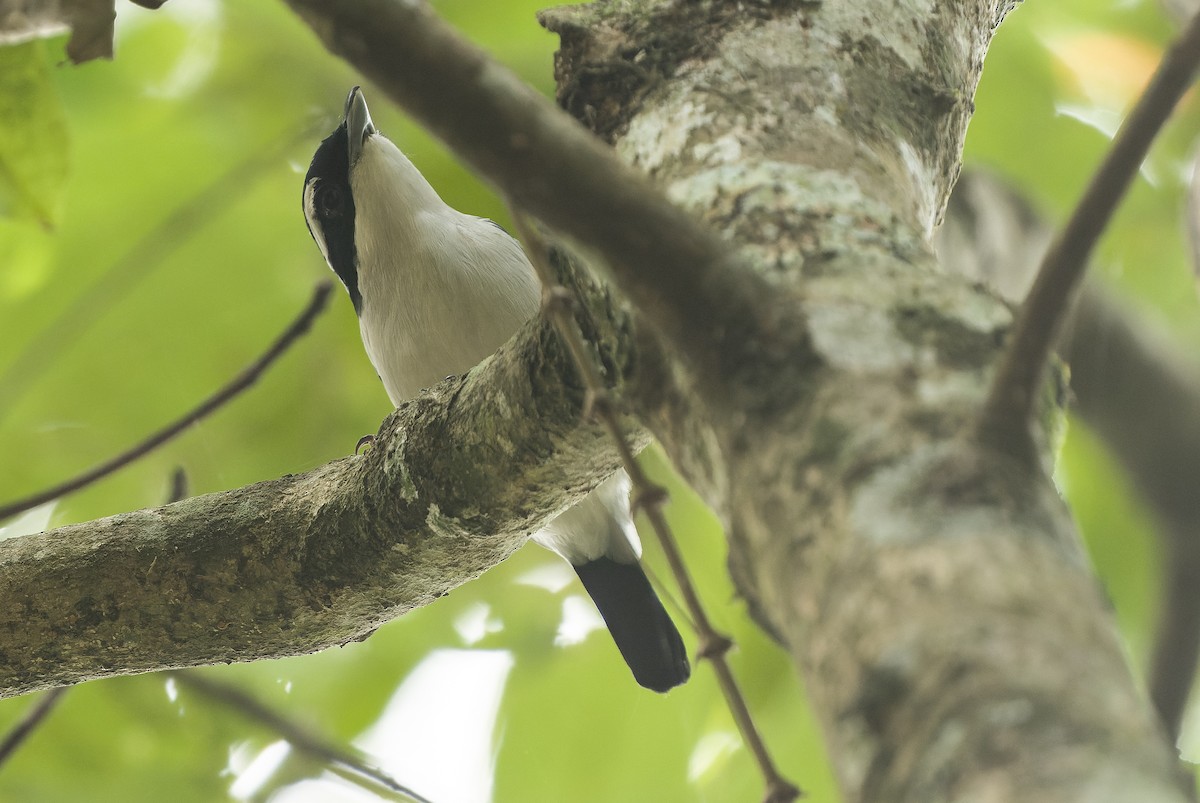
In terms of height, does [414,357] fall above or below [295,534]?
below

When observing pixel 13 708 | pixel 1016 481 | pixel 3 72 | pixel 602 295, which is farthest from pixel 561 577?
pixel 1016 481

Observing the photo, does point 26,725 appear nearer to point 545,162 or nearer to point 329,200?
point 329,200

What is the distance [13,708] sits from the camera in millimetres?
3092

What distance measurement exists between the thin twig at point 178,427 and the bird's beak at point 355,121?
82cm

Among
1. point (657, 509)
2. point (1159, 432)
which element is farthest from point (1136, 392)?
point (657, 509)

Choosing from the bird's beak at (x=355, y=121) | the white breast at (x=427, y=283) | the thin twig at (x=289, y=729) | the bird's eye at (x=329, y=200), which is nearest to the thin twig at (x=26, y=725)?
the thin twig at (x=289, y=729)

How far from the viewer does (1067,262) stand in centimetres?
65

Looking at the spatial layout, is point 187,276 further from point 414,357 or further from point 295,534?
point 295,534

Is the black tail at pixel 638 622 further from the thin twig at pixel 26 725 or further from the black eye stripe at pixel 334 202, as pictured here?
the thin twig at pixel 26 725

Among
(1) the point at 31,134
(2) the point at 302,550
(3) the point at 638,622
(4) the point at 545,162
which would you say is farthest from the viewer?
(3) the point at 638,622

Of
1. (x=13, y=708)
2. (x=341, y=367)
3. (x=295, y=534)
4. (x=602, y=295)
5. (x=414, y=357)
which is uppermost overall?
(x=602, y=295)

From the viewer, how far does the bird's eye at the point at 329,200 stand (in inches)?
112

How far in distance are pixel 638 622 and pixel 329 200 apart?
1.25 metres

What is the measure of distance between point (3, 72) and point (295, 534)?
2.87 ft
